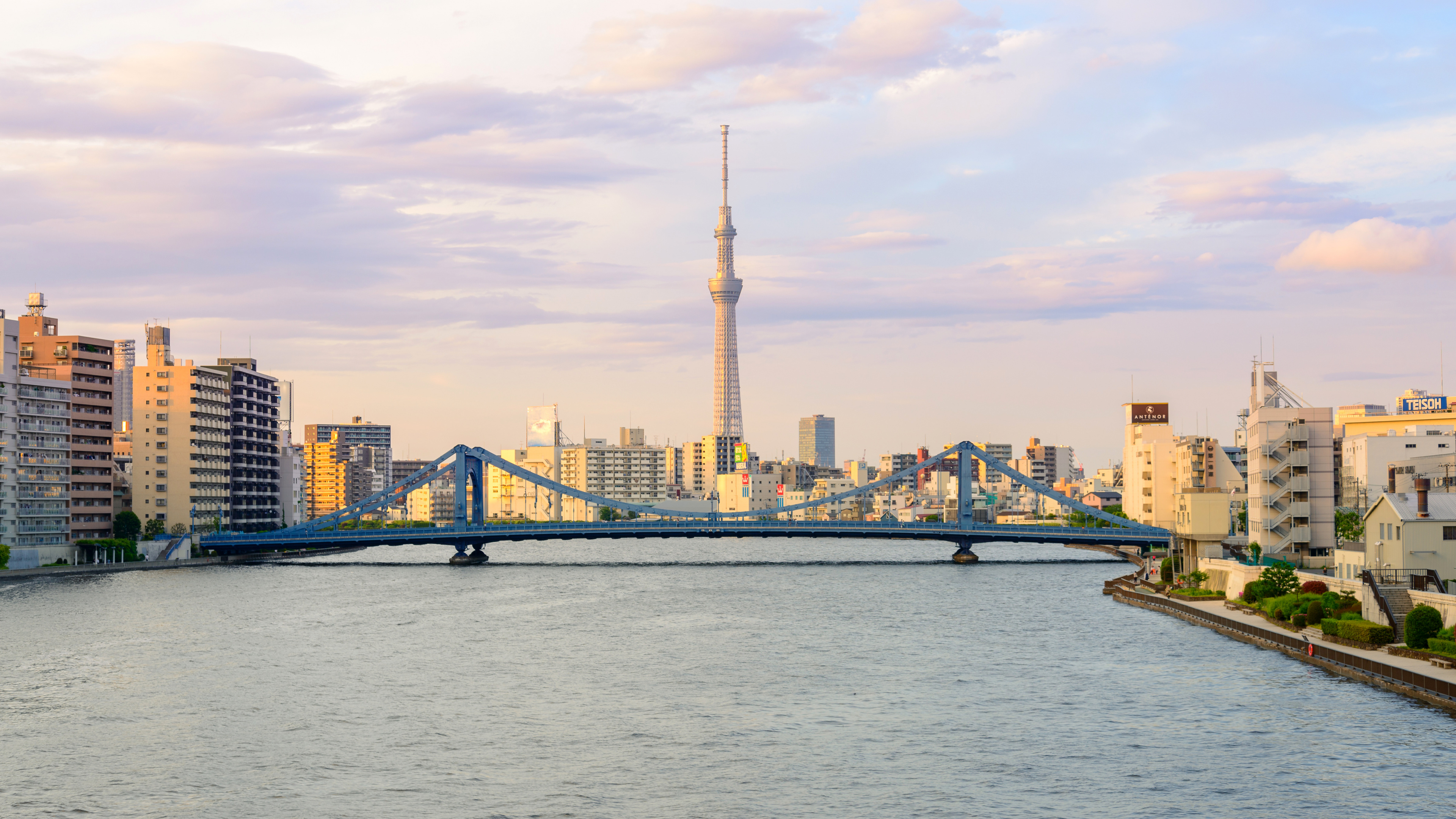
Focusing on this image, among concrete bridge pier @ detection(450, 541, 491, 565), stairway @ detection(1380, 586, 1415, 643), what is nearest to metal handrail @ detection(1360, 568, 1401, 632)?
stairway @ detection(1380, 586, 1415, 643)

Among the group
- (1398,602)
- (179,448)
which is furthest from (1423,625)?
(179,448)

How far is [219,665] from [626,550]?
13724 cm

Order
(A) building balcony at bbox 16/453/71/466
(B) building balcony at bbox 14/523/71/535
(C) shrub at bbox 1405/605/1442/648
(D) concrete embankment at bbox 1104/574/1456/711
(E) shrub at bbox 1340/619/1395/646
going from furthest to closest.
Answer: (A) building balcony at bbox 16/453/71/466 < (B) building balcony at bbox 14/523/71/535 < (E) shrub at bbox 1340/619/1395/646 < (C) shrub at bbox 1405/605/1442/648 < (D) concrete embankment at bbox 1104/574/1456/711

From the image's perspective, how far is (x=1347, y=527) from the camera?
9019 centimetres

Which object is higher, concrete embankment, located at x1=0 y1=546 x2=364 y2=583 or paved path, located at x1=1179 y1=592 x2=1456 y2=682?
paved path, located at x1=1179 y1=592 x2=1456 y2=682

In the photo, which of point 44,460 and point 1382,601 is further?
point 44,460

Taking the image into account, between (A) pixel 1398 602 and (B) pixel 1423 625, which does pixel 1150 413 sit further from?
(B) pixel 1423 625

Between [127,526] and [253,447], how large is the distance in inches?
1055

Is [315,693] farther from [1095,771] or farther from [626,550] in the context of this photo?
[626,550]

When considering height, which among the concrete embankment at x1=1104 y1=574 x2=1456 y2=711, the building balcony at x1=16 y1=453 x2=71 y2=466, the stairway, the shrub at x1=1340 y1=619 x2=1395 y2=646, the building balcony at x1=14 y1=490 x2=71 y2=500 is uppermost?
the building balcony at x1=16 y1=453 x2=71 y2=466

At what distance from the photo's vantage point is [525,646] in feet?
215

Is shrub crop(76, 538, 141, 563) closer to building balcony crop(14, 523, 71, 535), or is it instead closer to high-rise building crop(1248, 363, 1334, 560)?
building balcony crop(14, 523, 71, 535)

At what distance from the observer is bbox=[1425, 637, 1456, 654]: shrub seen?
1738 inches

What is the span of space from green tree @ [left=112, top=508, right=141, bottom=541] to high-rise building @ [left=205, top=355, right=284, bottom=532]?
1691 cm
